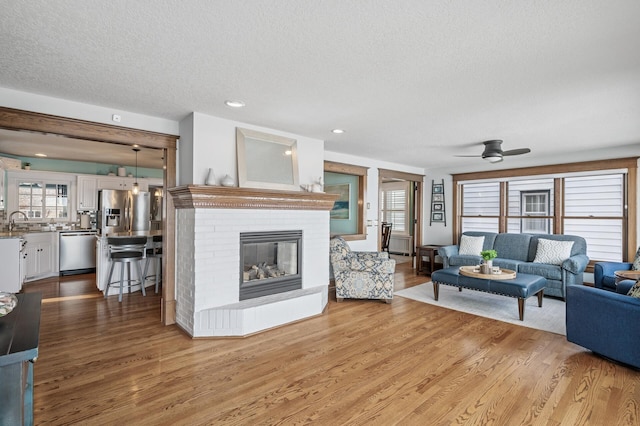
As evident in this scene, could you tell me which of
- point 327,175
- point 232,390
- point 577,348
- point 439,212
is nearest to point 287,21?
point 232,390

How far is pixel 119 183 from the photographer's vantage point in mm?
7457

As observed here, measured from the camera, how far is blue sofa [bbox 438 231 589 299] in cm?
495

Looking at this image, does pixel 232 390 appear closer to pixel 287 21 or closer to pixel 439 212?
pixel 287 21

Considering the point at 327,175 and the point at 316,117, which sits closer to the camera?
the point at 316,117

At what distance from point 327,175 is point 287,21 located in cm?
556

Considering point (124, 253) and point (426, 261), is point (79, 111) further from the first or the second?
point (426, 261)

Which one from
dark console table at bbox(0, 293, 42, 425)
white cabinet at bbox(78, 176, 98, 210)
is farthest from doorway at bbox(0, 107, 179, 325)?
white cabinet at bbox(78, 176, 98, 210)

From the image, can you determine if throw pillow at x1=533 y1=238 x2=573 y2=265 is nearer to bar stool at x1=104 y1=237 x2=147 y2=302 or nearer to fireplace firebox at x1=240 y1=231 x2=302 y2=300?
fireplace firebox at x1=240 y1=231 x2=302 y2=300

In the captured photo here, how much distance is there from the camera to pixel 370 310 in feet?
14.5

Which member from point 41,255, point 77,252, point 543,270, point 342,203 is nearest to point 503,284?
point 543,270

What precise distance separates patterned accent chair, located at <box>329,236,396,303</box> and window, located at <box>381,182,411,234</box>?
177 inches

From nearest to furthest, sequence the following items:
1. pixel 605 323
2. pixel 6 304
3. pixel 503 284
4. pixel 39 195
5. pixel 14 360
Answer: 1. pixel 14 360
2. pixel 6 304
3. pixel 605 323
4. pixel 503 284
5. pixel 39 195

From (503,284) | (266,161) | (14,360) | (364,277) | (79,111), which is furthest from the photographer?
(364,277)

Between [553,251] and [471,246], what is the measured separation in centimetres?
134
